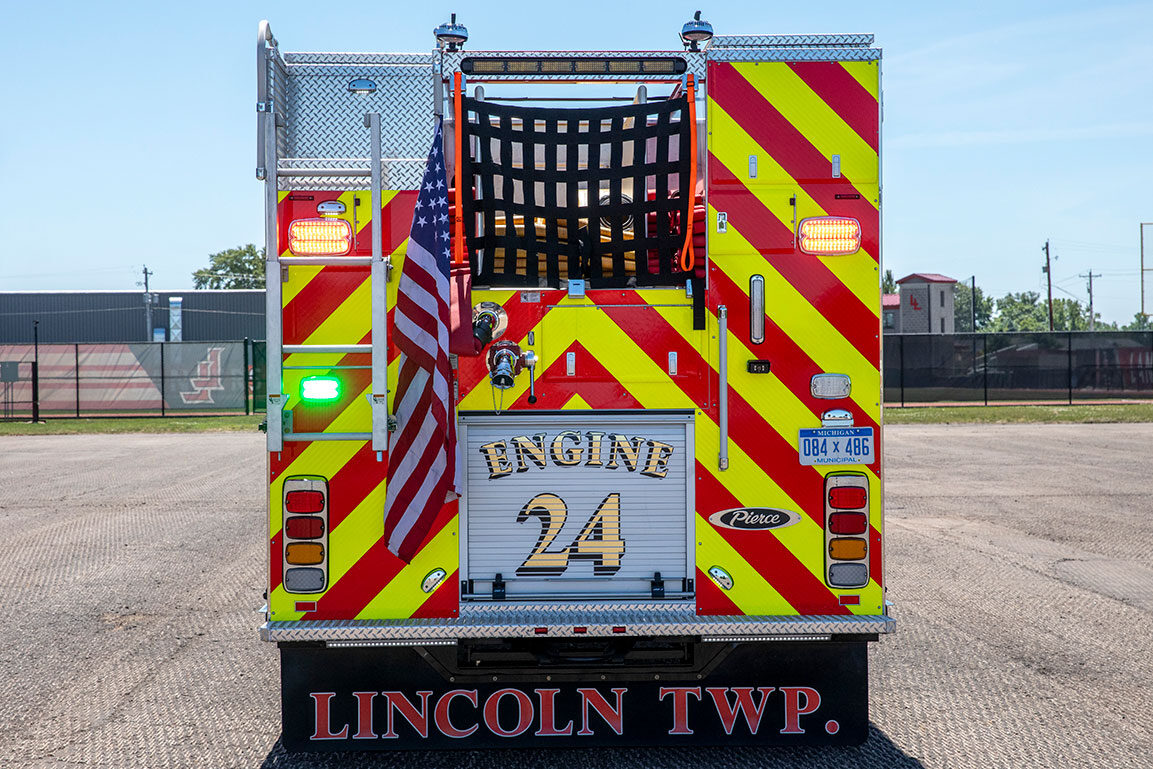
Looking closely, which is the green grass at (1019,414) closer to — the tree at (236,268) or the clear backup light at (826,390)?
the clear backup light at (826,390)

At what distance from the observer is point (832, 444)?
410 centimetres

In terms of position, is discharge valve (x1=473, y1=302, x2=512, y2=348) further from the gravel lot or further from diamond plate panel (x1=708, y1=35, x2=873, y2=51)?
the gravel lot

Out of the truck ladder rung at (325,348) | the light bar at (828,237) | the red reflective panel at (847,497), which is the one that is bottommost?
the red reflective panel at (847,497)

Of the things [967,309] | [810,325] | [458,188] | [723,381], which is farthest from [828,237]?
[967,309]

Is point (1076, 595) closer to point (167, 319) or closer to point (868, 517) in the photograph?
point (868, 517)

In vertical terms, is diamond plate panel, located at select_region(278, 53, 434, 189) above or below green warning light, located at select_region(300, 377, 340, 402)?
above

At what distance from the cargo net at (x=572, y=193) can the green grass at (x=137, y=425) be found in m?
21.9

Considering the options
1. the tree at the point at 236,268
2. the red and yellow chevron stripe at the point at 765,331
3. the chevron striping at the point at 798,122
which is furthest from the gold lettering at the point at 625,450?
the tree at the point at 236,268

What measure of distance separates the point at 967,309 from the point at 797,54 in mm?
122000

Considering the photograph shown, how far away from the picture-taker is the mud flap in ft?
13.6

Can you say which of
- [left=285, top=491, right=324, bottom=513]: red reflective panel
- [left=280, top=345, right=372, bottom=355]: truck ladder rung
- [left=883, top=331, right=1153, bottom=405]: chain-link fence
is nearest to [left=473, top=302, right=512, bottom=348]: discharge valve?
[left=280, top=345, right=372, bottom=355]: truck ladder rung

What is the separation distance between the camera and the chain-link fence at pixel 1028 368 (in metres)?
35.9

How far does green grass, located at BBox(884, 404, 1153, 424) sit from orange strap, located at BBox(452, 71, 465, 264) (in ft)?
77.2

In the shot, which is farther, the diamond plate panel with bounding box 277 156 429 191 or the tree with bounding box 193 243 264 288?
the tree with bounding box 193 243 264 288
